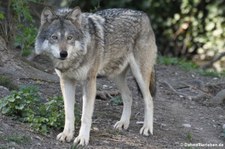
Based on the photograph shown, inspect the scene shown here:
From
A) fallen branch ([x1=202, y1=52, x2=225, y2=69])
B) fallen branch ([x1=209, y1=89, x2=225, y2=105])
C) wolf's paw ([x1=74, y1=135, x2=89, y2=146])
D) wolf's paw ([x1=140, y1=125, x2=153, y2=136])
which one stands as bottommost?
fallen branch ([x1=202, y1=52, x2=225, y2=69])

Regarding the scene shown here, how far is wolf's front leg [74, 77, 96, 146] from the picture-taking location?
6.34 meters

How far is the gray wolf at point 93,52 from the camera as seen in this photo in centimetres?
630

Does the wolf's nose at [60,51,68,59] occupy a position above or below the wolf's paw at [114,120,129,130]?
above

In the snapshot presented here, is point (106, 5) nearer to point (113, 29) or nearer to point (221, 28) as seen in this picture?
point (221, 28)

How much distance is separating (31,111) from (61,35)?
38.1 inches

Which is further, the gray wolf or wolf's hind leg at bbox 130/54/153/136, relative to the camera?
wolf's hind leg at bbox 130/54/153/136

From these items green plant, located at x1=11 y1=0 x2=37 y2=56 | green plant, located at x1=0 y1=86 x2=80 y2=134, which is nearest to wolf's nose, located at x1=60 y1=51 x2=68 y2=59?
green plant, located at x1=0 y1=86 x2=80 y2=134

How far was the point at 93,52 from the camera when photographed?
662 cm

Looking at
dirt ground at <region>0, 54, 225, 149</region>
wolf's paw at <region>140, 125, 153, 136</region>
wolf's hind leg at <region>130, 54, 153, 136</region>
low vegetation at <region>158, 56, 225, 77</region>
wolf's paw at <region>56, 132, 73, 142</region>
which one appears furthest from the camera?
low vegetation at <region>158, 56, 225, 77</region>

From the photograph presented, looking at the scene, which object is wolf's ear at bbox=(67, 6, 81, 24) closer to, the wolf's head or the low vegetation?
the wolf's head

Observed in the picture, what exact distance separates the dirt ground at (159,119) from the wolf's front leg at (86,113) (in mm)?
100

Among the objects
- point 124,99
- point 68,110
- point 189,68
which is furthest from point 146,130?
point 189,68

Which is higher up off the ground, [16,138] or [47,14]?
[47,14]

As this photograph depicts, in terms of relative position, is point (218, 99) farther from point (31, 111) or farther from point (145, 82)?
point (31, 111)
